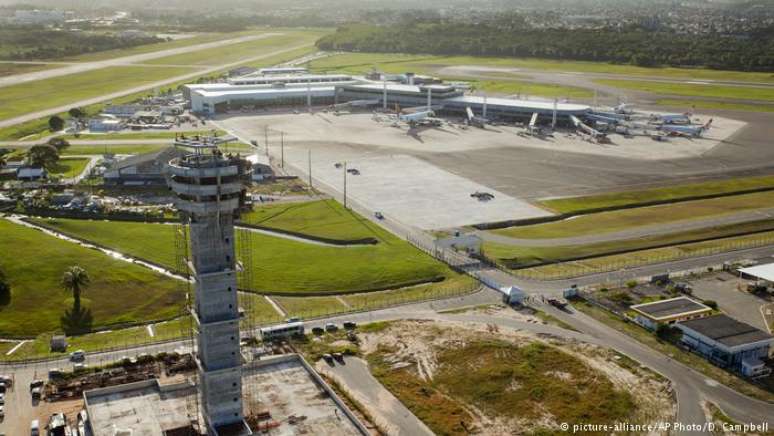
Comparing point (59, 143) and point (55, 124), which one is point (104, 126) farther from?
point (59, 143)

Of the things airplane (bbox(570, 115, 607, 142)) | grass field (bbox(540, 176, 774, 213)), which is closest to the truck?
grass field (bbox(540, 176, 774, 213))

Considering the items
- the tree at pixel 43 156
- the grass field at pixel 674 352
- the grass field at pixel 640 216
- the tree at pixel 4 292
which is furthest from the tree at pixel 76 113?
the grass field at pixel 674 352

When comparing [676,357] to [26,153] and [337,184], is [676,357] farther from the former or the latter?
[26,153]

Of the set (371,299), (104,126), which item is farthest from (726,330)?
(104,126)

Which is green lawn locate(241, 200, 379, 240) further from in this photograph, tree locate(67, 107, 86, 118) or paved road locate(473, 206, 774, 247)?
tree locate(67, 107, 86, 118)

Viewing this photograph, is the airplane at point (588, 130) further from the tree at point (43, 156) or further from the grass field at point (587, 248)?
the tree at point (43, 156)

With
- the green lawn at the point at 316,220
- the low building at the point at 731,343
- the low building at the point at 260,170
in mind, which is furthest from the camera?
the low building at the point at 260,170

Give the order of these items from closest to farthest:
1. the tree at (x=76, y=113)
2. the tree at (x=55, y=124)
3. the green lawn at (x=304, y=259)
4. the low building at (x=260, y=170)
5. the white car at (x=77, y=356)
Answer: the white car at (x=77, y=356) → the green lawn at (x=304, y=259) → the low building at (x=260, y=170) → the tree at (x=55, y=124) → the tree at (x=76, y=113)

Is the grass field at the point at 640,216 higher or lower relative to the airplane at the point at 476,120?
lower
